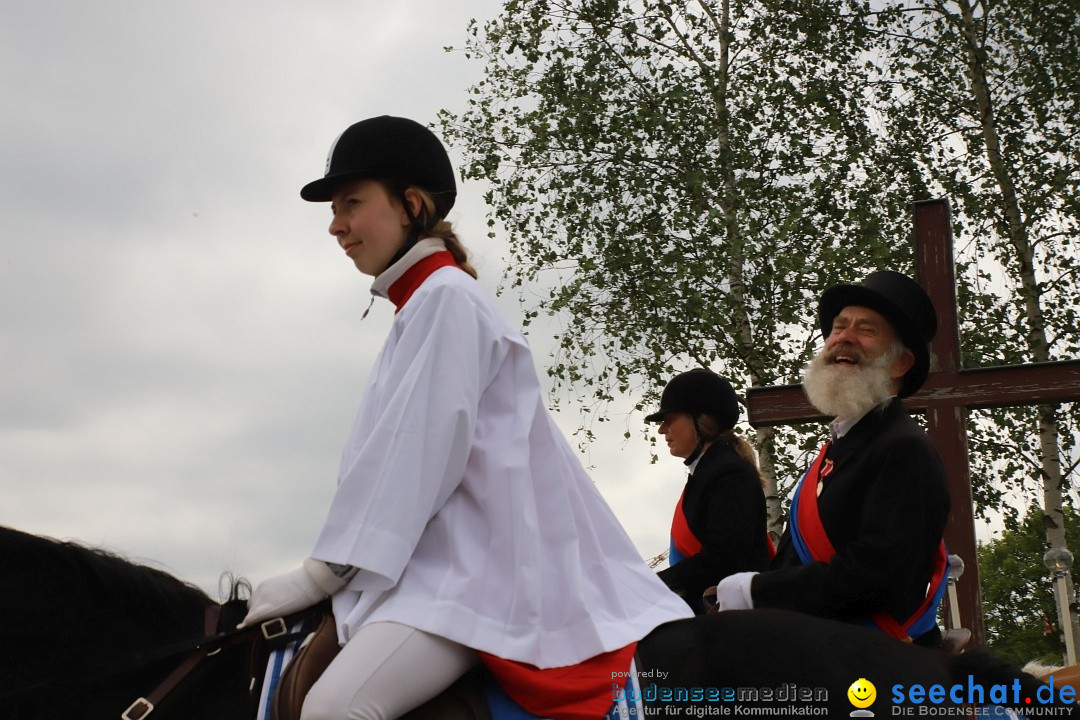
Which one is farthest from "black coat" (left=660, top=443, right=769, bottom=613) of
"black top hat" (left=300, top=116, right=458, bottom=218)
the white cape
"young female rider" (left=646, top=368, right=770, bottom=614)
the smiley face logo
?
"black top hat" (left=300, top=116, right=458, bottom=218)

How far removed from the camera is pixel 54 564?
2.93 meters

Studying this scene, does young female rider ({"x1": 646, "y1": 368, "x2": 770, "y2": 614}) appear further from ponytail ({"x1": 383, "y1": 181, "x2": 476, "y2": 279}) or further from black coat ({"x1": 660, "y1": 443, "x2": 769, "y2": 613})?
ponytail ({"x1": 383, "y1": 181, "x2": 476, "y2": 279})

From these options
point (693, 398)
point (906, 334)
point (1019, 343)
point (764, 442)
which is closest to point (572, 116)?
point (764, 442)

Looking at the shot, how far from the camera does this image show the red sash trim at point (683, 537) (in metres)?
5.67

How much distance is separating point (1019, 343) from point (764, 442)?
334 centimetres

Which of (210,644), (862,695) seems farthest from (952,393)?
(210,644)

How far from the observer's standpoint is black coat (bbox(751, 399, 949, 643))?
11.6 feet

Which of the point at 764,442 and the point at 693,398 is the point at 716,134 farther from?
the point at 693,398

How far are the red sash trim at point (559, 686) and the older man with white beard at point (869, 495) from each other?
1.07 metres

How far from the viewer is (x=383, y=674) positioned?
8.62 feet

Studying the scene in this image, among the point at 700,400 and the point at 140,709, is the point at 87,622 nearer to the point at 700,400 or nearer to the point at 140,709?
the point at 140,709

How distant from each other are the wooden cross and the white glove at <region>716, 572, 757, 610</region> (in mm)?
3395

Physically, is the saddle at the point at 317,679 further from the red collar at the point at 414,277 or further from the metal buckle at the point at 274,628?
the red collar at the point at 414,277

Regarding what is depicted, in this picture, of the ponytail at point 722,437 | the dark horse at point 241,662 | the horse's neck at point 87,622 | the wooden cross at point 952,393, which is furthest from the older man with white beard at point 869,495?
the wooden cross at point 952,393
